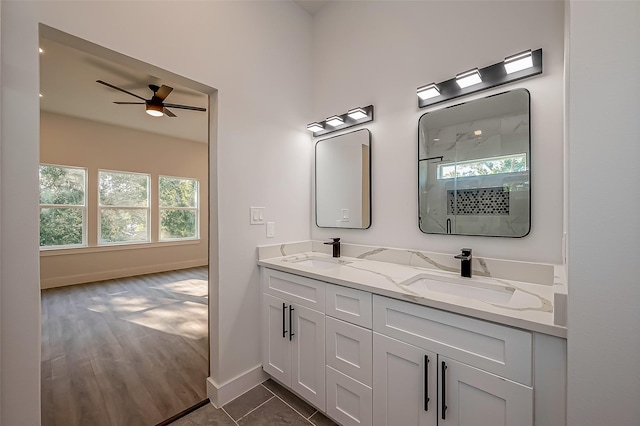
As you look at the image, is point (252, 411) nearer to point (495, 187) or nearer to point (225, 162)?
point (225, 162)

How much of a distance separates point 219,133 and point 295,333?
4.64 feet

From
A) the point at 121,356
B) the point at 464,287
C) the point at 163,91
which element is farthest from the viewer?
the point at 163,91

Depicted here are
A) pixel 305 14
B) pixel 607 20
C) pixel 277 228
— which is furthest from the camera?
pixel 305 14

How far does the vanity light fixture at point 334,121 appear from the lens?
2.15 metres

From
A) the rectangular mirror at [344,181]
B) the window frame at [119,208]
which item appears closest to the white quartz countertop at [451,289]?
the rectangular mirror at [344,181]

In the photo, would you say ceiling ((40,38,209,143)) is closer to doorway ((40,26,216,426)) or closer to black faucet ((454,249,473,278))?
doorway ((40,26,216,426))

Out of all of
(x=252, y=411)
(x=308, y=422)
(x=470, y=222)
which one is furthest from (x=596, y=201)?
(x=252, y=411)

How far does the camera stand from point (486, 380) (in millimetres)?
996

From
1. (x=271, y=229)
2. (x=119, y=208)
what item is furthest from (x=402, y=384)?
(x=119, y=208)

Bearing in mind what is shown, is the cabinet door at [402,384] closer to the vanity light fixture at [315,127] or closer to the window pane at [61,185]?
the vanity light fixture at [315,127]

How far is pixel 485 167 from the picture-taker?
1507mm

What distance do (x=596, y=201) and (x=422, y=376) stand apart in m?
0.92

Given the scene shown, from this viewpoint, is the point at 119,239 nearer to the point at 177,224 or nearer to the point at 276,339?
the point at 177,224

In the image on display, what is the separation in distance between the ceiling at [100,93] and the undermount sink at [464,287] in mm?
2439
